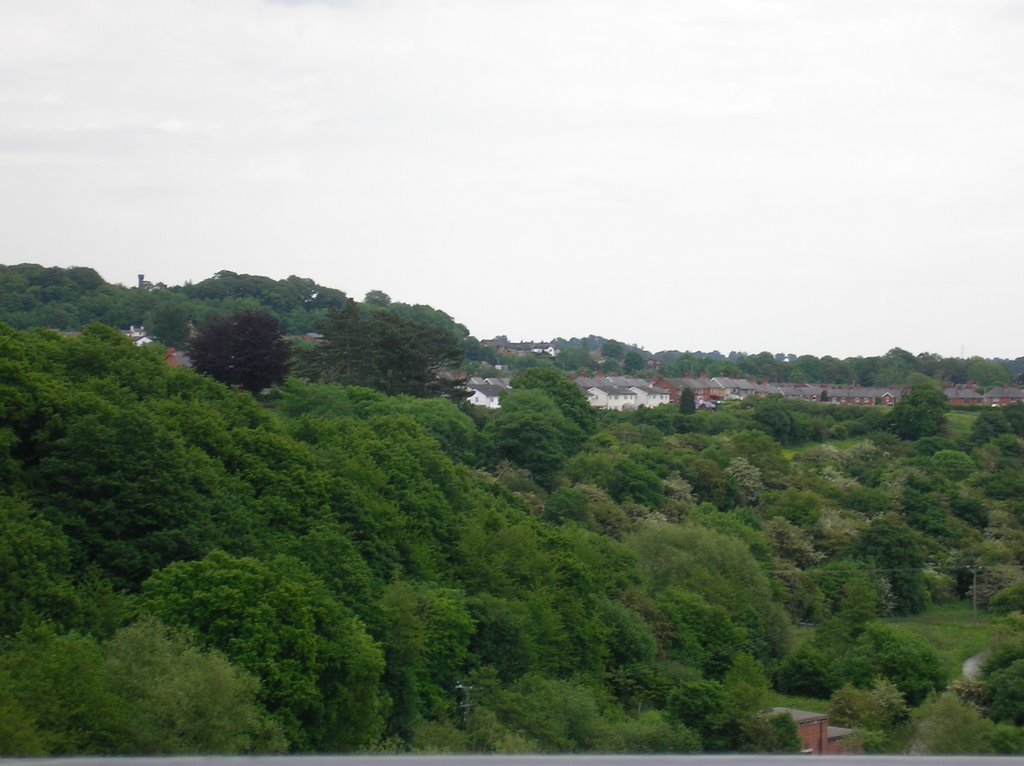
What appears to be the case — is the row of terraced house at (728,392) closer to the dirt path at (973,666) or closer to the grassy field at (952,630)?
the grassy field at (952,630)

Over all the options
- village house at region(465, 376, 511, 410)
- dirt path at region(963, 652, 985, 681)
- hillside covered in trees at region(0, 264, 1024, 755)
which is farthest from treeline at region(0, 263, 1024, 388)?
dirt path at region(963, 652, 985, 681)

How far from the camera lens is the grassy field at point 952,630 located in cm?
2295

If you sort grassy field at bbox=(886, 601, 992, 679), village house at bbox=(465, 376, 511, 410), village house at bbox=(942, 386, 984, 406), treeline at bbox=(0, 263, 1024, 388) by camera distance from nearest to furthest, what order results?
grassy field at bbox=(886, 601, 992, 679), treeline at bbox=(0, 263, 1024, 388), village house at bbox=(465, 376, 511, 410), village house at bbox=(942, 386, 984, 406)

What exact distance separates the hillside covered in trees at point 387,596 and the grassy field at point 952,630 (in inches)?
23.4

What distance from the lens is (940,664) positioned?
→ 68.2ft

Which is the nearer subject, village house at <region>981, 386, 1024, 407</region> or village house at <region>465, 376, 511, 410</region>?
village house at <region>465, 376, 511, 410</region>

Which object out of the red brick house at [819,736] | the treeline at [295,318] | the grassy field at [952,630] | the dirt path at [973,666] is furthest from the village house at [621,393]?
the red brick house at [819,736]

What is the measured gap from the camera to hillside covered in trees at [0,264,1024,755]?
1078 centimetres

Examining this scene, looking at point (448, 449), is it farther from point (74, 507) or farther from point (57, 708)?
point (57, 708)

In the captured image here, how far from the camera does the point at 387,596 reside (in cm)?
1560

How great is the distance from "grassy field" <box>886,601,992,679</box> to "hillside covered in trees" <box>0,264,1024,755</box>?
594 mm

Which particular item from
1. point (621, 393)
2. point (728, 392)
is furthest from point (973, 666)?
point (728, 392)

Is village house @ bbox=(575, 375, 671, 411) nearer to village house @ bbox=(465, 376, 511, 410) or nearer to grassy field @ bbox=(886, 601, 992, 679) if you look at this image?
village house @ bbox=(465, 376, 511, 410)

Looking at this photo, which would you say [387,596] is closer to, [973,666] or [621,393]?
[973,666]
